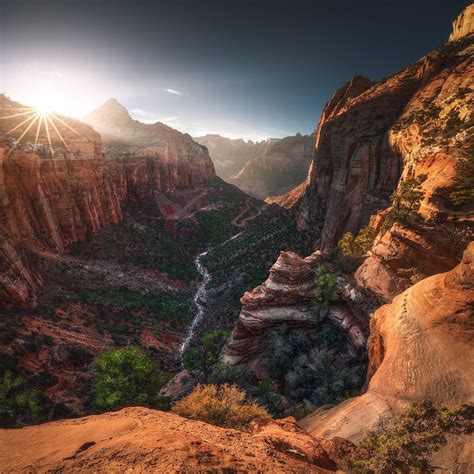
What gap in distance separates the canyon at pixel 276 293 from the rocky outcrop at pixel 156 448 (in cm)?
9

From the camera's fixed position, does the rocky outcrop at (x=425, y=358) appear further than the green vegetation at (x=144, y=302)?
No

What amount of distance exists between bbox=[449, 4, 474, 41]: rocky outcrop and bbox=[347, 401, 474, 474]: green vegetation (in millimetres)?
58482

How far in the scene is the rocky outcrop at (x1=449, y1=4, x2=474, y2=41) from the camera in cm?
4531

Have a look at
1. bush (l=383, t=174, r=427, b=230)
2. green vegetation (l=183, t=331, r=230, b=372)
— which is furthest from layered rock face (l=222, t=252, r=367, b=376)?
bush (l=383, t=174, r=427, b=230)

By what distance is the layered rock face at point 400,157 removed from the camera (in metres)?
17.9

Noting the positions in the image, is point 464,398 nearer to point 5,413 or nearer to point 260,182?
point 5,413

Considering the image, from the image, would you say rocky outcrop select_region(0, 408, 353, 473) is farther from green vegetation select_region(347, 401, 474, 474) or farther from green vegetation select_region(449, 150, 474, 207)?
green vegetation select_region(449, 150, 474, 207)

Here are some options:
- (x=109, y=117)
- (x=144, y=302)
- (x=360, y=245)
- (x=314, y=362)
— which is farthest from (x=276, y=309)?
(x=109, y=117)

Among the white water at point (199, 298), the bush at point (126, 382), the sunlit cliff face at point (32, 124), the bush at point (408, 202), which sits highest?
the sunlit cliff face at point (32, 124)

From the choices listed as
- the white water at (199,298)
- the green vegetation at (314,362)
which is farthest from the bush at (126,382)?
the white water at (199,298)

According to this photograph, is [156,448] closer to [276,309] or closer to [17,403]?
[276,309]

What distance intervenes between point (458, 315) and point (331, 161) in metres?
47.5

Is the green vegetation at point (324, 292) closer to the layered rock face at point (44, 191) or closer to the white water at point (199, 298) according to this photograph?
the white water at point (199, 298)

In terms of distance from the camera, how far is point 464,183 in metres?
16.2
